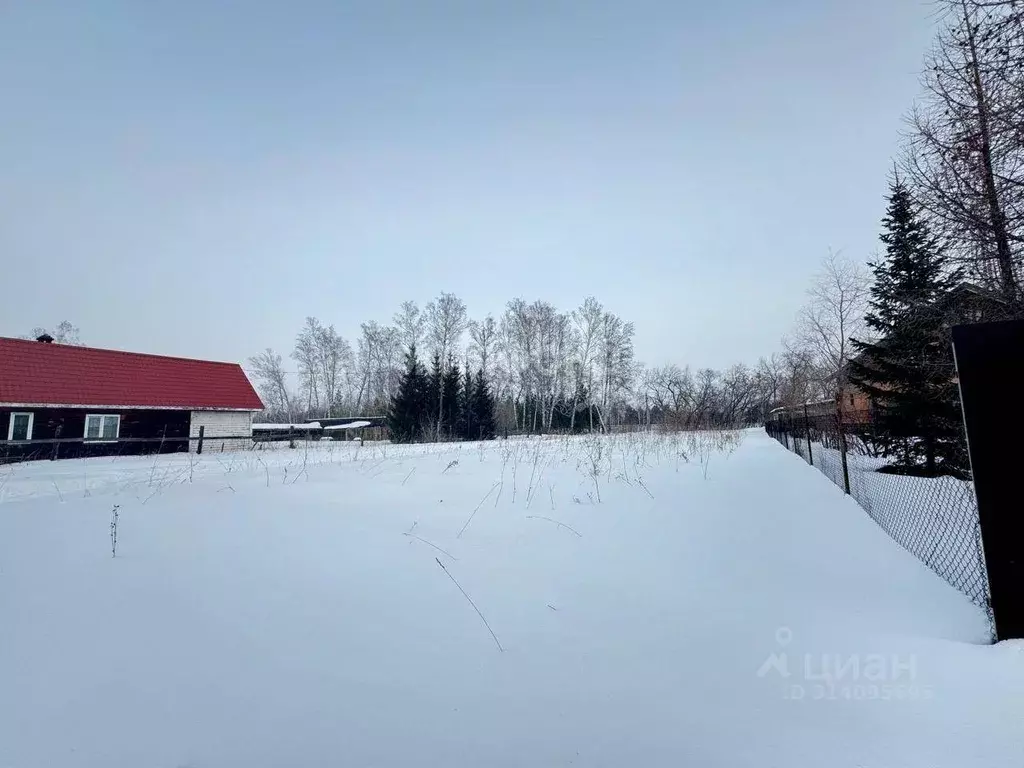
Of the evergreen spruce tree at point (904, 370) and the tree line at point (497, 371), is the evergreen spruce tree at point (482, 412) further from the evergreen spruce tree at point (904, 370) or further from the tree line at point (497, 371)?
the evergreen spruce tree at point (904, 370)

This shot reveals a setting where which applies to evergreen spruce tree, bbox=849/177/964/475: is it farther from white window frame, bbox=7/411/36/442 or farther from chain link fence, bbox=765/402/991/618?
white window frame, bbox=7/411/36/442

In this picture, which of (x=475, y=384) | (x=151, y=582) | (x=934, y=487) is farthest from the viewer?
(x=475, y=384)

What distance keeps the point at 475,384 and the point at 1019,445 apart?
1233 inches

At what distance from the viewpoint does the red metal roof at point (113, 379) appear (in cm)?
1596

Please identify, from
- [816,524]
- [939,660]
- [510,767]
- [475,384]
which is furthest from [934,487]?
[475,384]

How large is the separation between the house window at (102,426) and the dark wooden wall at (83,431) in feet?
0.43

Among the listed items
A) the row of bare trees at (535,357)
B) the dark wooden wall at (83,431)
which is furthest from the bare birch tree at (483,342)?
the dark wooden wall at (83,431)

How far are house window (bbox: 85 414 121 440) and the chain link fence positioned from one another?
2277cm

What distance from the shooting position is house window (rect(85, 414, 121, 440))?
17.1 meters

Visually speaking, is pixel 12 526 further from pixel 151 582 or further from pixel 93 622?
pixel 93 622

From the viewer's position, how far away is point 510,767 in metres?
1.57

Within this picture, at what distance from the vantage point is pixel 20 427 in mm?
15523

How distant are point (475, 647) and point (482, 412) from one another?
28758mm

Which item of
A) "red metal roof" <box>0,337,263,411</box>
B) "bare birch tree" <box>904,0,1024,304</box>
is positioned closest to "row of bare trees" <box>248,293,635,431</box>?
"red metal roof" <box>0,337,263,411</box>
